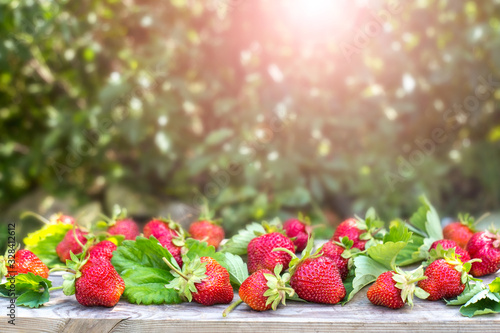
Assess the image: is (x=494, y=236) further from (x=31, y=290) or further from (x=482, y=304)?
(x=31, y=290)

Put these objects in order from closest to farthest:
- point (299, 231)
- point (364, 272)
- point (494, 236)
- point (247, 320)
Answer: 1. point (247, 320)
2. point (364, 272)
3. point (494, 236)
4. point (299, 231)

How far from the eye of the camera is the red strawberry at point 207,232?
1.19 metres

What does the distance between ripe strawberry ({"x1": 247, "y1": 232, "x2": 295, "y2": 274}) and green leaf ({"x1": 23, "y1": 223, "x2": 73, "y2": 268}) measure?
47 cm

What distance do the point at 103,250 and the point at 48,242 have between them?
0.24 metres

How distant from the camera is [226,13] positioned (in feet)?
7.49

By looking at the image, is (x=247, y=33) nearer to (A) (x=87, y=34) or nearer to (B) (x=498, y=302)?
(A) (x=87, y=34)

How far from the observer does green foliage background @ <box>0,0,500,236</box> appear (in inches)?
86.0

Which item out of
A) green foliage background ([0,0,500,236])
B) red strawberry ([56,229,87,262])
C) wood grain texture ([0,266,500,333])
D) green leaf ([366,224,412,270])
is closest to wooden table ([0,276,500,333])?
wood grain texture ([0,266,500,333])

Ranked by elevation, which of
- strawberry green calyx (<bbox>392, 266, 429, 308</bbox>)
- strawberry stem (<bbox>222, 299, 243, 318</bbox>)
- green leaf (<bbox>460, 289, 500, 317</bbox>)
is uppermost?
strawberry green calyx (<bbox>392, 266, 429, 308</bbox>)

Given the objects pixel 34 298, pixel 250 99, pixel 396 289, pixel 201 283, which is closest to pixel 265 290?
pixel 201 283

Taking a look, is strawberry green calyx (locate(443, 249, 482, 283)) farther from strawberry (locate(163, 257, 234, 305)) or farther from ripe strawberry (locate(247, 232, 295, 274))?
strawberry (locate(163, 257, 234, 305))

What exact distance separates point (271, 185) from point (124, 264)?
1353mm

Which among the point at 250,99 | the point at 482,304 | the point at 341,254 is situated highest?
the point at 250,99

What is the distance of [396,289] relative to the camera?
87 centimetres
